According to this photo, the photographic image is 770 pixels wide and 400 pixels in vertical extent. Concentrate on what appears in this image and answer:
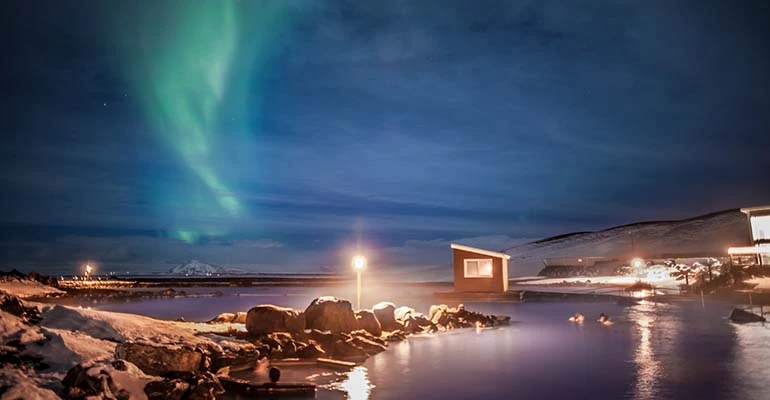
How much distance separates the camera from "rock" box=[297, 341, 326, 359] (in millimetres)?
18391

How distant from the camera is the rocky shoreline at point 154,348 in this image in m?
11.4

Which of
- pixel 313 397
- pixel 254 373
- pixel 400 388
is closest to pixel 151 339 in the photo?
pixel 254 373

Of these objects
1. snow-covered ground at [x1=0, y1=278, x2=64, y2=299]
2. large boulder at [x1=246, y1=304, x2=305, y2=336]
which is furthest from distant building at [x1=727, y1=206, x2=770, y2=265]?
snow-covered ground at [x1=0, y1=278, x2=64, y2=299]

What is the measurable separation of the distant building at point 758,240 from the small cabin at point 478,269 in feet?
66.1

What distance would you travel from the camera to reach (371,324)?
950 inches

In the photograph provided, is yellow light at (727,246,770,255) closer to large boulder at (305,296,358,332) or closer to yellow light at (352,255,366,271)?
yellow light at (352,255,366,271)

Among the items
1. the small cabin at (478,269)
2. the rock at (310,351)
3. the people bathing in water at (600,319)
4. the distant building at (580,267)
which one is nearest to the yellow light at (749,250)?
the small cabin at (478,269)

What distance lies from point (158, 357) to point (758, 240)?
5186cm

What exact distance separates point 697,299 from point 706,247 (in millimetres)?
83934

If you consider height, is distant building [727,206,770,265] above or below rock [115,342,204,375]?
above

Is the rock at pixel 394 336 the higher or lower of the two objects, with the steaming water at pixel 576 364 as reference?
higher

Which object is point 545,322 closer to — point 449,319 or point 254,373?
point 449,319

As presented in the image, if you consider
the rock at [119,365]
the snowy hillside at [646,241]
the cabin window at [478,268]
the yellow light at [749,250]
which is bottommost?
the rock at [119,365]

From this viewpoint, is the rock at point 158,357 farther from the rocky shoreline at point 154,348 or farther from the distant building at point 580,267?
the distant building at point 580,267
